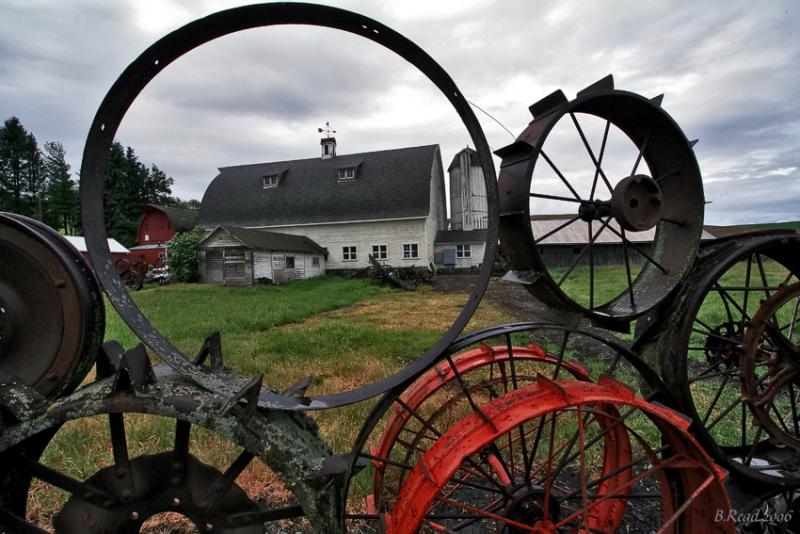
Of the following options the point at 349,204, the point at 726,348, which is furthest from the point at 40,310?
the point at 349,204

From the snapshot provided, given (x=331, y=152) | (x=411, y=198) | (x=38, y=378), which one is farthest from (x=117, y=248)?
(x=38, y=378)

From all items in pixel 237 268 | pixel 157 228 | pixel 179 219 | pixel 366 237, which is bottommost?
pixel 237 268

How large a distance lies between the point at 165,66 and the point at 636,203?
1819mm

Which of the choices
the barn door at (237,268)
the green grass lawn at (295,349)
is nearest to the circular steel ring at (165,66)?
the green grass lawn at (295,349)

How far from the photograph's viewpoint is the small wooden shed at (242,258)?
18.7m

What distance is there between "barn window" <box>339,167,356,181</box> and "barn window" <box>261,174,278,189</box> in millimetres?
4668

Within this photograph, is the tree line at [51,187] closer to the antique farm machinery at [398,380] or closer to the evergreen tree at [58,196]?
the evergreen tree at [58,196]

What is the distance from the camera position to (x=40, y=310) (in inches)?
56.7

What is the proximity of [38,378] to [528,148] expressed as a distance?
200 centimetres

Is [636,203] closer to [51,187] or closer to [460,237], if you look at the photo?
[460,237]

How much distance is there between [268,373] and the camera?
4.55m

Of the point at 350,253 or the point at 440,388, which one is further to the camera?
the point at 350,253

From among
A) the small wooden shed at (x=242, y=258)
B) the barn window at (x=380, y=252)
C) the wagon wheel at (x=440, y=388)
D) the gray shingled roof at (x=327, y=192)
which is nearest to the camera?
the wagon wheel at (x=440, y=388)

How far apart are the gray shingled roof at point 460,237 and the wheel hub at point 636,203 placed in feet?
78.7
